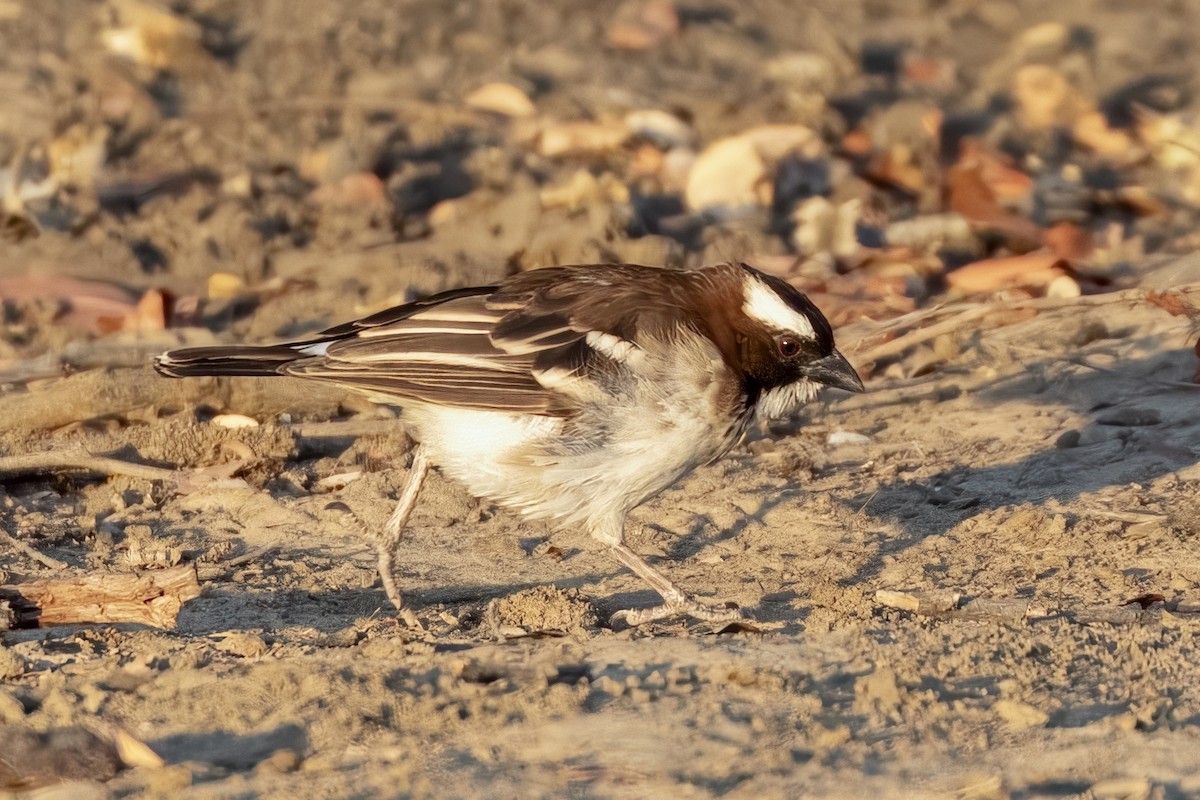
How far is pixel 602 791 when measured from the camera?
4.17 meters

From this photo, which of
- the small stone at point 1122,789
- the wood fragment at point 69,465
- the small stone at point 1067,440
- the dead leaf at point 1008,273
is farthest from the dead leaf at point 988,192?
the small stone at point 1122,789

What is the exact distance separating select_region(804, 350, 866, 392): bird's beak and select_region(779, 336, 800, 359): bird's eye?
0.09 meters

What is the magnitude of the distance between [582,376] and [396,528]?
37.2 inches

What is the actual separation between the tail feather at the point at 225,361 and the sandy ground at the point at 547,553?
692mm

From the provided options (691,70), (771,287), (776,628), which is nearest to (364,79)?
(691,70)

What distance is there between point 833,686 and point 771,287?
5.50ft

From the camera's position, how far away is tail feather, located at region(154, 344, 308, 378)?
5.99 m

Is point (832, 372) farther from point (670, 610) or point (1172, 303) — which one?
point (1172, 303)

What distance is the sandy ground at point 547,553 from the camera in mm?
4418

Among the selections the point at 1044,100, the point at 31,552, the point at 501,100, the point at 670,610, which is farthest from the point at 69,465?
the point at 1044,100

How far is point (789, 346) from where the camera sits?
19.6ft

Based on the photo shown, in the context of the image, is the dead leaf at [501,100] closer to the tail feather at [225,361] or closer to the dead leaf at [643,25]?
the dead leaf at [643,25]

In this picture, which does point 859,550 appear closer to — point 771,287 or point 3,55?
point 771,287

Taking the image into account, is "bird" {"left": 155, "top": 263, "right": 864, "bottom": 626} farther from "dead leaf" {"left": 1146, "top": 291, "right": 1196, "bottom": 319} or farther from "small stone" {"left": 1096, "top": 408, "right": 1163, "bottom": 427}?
"dead leaf" {"left": 1146, "top": 291, "right": 1196, "bottom": 319}
